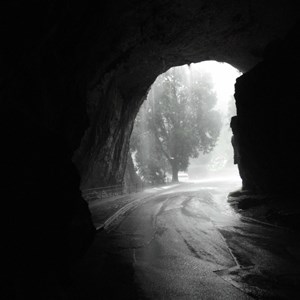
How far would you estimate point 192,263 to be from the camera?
6.93 metres

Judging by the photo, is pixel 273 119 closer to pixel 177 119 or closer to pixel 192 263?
pixel 192 263

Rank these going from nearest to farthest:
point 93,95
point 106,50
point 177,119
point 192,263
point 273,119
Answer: point 192,263 < point 106,50 < point 273,119 < point 93,95 < point 177,119

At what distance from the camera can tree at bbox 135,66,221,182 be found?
41.8 meters

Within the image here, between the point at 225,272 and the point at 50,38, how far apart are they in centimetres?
749

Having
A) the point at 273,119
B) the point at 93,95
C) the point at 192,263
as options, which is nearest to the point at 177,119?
the point at 93,95

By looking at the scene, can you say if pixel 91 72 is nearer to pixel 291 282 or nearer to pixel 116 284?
pixel 116 284

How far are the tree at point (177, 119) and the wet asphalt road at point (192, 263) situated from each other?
29.7m

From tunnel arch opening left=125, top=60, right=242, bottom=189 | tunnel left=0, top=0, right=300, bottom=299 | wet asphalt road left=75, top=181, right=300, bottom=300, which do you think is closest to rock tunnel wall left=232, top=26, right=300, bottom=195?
tunnel left=0, top=0, right=300, bottom=299

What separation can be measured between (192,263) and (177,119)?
121 feet

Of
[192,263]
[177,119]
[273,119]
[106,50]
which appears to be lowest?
[192,263]

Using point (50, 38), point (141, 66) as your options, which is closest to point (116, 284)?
point (50, 38)

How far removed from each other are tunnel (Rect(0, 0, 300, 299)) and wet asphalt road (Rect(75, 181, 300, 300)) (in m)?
0.96

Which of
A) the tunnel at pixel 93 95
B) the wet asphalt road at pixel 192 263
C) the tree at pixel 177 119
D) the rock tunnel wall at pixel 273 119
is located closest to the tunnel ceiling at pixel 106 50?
the tunnel at pixel 93 95

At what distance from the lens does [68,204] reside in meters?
7.18
